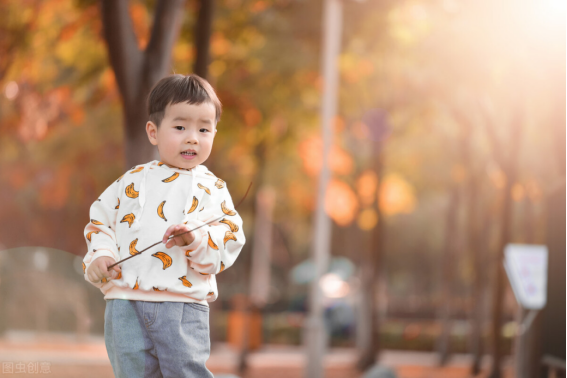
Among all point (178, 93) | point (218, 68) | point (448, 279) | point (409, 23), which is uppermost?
point (409, 23)

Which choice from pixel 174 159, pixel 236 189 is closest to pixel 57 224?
pixel 236 189

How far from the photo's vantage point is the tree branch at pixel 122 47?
15.4 feet

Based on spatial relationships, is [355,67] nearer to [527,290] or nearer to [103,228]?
[527,290]

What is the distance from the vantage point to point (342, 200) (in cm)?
2080

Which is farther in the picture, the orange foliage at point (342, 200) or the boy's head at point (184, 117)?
the orange foliage at point (342, 200)

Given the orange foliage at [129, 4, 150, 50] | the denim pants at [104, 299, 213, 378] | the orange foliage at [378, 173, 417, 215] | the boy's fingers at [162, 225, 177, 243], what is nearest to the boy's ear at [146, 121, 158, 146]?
the boy's fingers at [162, 225, 177, 243]

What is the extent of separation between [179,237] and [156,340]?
0.35 meters

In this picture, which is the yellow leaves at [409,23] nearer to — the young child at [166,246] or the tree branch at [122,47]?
the tree branch at [122,47]

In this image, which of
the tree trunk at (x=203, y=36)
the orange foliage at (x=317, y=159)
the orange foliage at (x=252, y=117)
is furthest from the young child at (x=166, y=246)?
the orange foliage at (x=317, y=159)

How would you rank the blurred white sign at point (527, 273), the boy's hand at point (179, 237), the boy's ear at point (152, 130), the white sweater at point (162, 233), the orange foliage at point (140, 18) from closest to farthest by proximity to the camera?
the boy's hand at point (179, 237), the white sweater at point (162, 233), the boy's ear at point (152, 130), the blurred white sign at point (527, 273), the orange foliage at point (140, 18)

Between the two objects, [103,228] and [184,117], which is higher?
[184,117]

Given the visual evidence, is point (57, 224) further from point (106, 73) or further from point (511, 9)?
point (511, 9)

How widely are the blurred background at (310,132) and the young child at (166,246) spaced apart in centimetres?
116

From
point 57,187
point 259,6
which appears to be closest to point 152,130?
point 259,6
